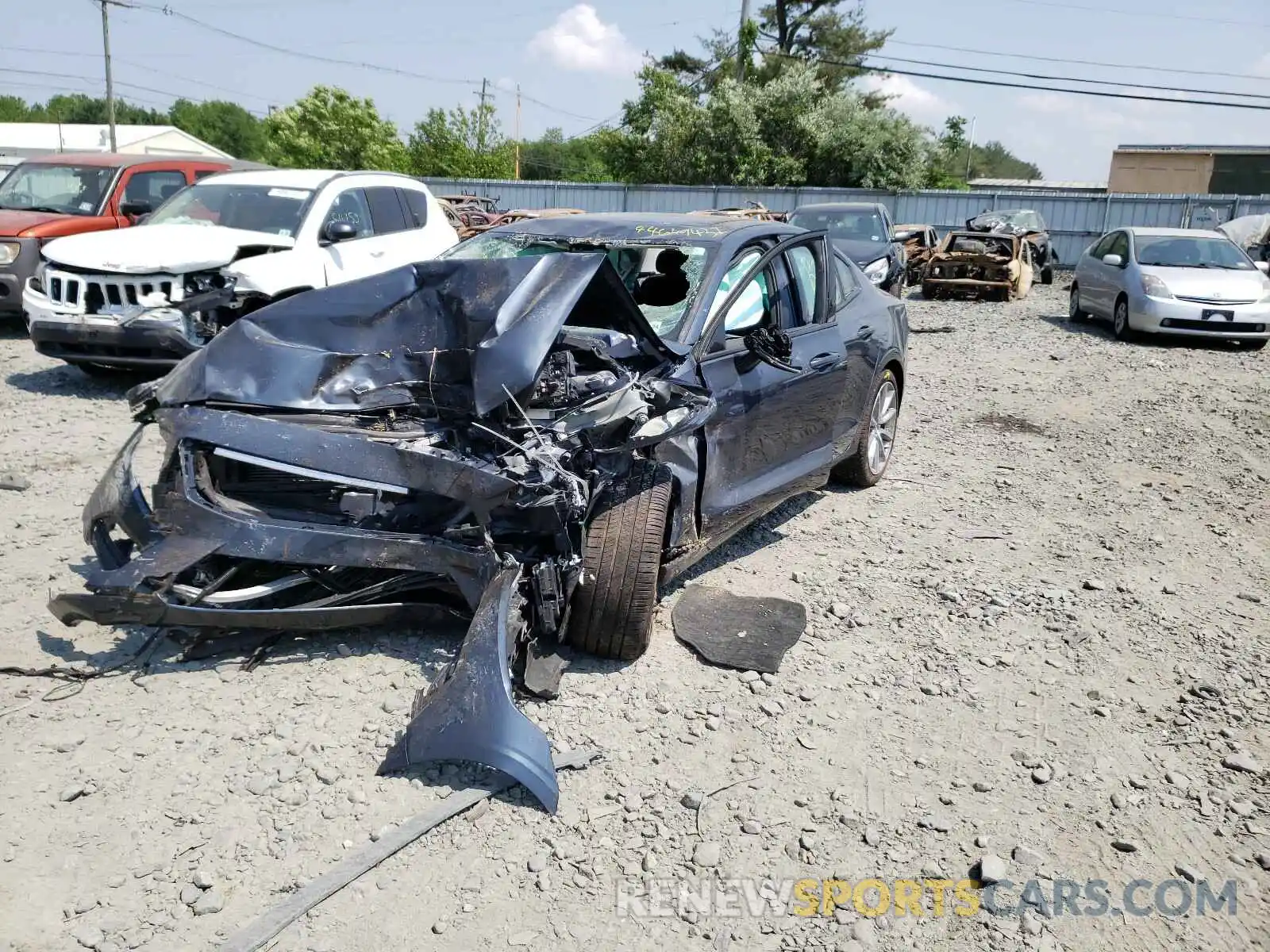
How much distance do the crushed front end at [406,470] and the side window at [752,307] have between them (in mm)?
746

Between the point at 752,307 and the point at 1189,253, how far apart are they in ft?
35.5

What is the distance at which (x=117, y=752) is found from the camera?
127 inches

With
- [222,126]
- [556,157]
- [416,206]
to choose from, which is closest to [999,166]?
[556,157]

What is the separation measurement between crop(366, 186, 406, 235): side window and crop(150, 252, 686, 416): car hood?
5.43 m

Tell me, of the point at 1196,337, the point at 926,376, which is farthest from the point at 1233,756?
the point at 1196,337

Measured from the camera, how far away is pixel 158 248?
7871mm

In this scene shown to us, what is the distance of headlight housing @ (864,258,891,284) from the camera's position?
14148 mm

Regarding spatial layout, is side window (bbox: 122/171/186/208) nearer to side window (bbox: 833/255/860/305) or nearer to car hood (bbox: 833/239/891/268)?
side window (bbox: 833/255/860/305)

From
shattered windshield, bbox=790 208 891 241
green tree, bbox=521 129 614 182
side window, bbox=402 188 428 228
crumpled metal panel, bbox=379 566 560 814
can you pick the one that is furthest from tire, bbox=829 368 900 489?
green tree, bbox=521 129 614 182

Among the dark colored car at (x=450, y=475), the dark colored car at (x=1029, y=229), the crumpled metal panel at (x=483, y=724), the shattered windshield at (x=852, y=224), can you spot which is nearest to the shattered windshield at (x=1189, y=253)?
the shattered windshield at (x=852, y=224)

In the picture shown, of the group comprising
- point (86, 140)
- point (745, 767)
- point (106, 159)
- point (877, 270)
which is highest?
point (86, 140)

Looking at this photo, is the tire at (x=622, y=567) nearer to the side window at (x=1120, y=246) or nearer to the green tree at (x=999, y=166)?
the side window at (x=1120, y=246)

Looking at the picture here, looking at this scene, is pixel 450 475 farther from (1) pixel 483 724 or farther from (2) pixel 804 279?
(2) pixel 804 279

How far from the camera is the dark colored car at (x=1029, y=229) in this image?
18.9 meters
